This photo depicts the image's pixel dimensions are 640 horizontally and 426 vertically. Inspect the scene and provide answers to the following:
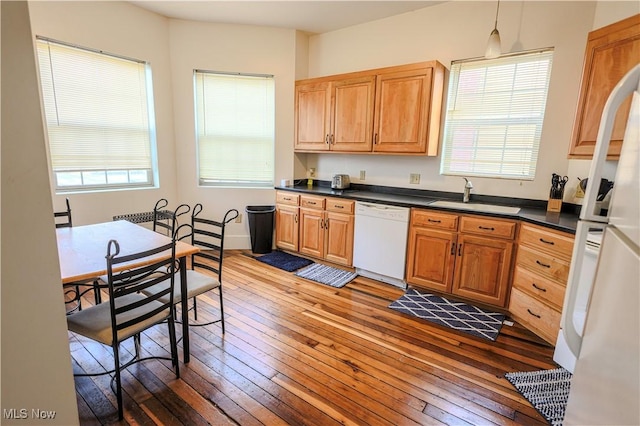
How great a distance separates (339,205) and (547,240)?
1.93 m

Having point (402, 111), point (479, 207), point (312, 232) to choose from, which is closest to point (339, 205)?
point (312, 232)

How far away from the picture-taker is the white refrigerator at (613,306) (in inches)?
22.9

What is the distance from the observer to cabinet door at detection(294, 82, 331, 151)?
3.74 metres

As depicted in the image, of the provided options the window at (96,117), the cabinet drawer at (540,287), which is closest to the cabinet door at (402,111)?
the cabinet drawer at (540,287)

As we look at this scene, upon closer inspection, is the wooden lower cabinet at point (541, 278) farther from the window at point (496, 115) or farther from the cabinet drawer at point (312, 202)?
the cabinet drawer at point (312, 202)

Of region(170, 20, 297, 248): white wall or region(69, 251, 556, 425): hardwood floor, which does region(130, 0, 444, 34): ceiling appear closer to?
region(170, 20, 297, 248): white wall

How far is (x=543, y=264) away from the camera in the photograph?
2.31 metres

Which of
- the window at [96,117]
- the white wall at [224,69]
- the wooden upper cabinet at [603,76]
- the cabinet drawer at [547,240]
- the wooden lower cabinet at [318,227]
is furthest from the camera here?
the white wall at [224,69]

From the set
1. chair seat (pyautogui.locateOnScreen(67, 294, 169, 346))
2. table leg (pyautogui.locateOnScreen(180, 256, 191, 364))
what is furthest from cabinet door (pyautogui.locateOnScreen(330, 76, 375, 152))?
chair seat (pyautogui.locateOnScreen(67, 294, 169, 346))

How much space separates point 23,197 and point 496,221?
2882 mm

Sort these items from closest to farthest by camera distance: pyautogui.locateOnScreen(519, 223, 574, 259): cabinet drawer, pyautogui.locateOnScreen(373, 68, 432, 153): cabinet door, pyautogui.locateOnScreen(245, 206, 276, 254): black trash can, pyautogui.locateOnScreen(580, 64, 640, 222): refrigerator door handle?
1. pyautogui.locateOnScreen(580, 64, 640, 222): refrigerator door handle
2. pyautogui.locateOnScreen(519, 223, 574, 259): cabinet drawer
3. pyautogui.locateOnScreen(373, 68, 432, 153): cabinet door
4. pyautogui.locateOnScreen(245, 206, 276, 254): black trash can

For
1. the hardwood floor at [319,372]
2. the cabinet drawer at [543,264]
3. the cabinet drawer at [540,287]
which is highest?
the cabinet drawer at [543,264]

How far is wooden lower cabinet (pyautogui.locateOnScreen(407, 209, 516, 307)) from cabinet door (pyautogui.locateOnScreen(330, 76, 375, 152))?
3.52ft

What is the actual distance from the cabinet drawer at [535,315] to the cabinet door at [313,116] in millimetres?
2485
